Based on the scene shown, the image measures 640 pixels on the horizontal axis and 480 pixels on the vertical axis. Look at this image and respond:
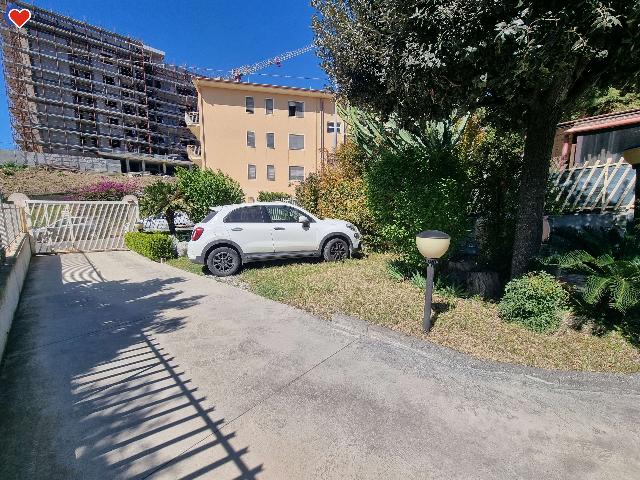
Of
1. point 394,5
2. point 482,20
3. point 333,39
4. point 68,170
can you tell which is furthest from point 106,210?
point 68,170

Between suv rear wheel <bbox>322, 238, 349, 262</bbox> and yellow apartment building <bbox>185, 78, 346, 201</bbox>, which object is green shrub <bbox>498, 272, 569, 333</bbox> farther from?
yellow apartment building <bbox>185, 78, 346, 201</bbox>

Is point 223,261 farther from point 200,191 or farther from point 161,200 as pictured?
point 161,200

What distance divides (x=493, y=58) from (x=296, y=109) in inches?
1057

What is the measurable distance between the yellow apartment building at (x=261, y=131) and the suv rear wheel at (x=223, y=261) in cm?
1926

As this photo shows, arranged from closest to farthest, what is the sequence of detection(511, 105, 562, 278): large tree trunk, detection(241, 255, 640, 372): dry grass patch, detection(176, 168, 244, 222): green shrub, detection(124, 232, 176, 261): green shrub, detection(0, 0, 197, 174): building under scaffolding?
1. detection(241, 255, 640, 372): dry grass patch
2. detection(511, 105, 562, 278): large tree trunk
3. detection(124, 232, 176, 261): green shrub
4. detection(176, 168, 244, 222): green shrub
5. detection(0, 0, 197, 174): building under scaffolding

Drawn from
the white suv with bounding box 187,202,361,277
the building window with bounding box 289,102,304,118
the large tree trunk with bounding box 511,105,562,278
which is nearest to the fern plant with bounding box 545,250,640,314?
the large tree trunk with bounding box 511,105,562,278

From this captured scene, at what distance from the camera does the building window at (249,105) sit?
26.7 metres

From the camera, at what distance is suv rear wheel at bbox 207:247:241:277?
717 cm

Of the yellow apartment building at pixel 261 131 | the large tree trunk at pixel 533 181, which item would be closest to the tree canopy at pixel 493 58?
the large tree trunk at pixel 533 181

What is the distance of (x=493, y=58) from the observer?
344cm

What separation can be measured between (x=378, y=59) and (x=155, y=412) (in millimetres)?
4534

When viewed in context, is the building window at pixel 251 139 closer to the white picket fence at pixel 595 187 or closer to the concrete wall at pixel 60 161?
the white picket fence at pixel 595 187

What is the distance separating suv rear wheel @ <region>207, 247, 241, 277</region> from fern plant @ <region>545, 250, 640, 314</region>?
597 cm

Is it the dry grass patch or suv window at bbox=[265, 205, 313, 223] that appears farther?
suv window at bbox=[265, 205, 313, 223]
